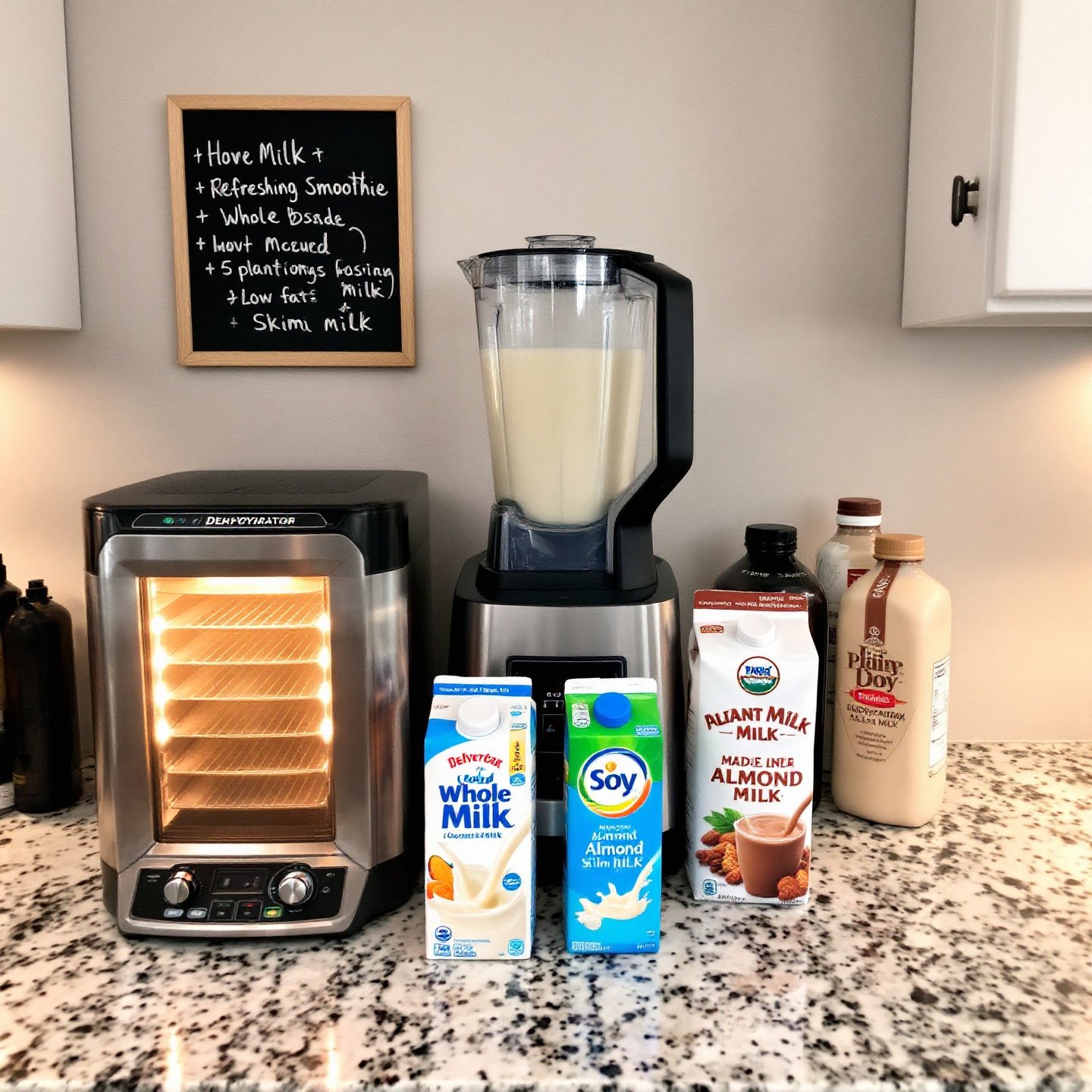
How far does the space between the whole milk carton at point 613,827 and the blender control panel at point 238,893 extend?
246 mm

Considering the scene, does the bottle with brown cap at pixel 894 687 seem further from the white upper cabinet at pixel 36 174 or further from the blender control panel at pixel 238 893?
the white upper cabinet at pixel 36 174

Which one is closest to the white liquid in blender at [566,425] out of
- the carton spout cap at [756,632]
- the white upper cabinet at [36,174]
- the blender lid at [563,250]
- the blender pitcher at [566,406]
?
the blender pitcher at [566,406]

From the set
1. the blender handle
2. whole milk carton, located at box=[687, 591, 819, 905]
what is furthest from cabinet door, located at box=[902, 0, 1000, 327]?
whole milk carton, located at box=[687, 591, 819, 905]

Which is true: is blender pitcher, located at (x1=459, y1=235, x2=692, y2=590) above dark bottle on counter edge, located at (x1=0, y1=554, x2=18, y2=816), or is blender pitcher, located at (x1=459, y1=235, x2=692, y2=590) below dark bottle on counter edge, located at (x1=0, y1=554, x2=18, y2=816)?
above

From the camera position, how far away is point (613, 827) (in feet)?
3.14

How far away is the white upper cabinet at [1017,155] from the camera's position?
Answer: 1057 mm

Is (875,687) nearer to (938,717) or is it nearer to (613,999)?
(938,717)

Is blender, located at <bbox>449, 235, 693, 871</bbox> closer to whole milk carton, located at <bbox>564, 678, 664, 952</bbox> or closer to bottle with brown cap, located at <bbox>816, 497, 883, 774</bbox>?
whole milk carton, located at <bbox>564, 678, 664, 952</bbox>

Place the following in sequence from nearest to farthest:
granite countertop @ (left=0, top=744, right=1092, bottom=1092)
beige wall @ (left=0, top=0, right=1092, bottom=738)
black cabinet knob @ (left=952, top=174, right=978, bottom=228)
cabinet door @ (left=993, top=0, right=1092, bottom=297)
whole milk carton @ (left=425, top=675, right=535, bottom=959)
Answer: granite countertop @ (left=0, top=744, right=1092, bottom=1092)
whole milk carton @ (left=425, top=675, right=535, bottom=959)
cabinet door @ (left=993, top=0, right=1092, bottom=297)
black cabinet knob @ (left=952, top=174, right=978, bottom=228)
beige wall @ (left=0, top=0, right=1092, bottom=738)

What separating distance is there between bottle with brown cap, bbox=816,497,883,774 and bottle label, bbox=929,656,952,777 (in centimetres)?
13

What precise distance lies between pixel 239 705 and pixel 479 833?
30 cm

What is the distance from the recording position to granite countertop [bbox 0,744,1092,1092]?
0.82 metres

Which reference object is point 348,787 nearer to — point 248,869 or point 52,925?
point 248,869

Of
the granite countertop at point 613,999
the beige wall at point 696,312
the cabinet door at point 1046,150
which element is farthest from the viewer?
the beige wall at point 696,312
